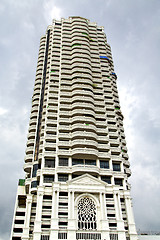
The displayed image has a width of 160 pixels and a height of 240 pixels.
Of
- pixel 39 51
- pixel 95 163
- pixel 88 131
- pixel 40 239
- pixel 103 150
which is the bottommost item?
pixel 40 239

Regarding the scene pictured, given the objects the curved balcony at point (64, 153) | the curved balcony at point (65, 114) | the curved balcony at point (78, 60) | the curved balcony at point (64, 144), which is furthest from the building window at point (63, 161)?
the curved balcony at point (78, 60)

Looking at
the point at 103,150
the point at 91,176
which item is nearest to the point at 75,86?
the point at 103,150

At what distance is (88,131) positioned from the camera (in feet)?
221

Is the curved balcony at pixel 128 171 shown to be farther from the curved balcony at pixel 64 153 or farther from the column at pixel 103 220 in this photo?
the curved balcony at pixel 64 153

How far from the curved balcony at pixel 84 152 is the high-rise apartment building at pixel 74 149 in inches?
10.7

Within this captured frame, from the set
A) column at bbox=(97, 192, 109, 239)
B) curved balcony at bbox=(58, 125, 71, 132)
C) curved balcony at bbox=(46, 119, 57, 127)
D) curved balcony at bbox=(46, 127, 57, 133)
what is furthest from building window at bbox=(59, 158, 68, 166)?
column at bbox=(97, 192, 109, 239)

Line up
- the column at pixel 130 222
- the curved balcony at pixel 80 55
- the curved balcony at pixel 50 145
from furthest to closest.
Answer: the curved balcony at pixel 80 55
the curved balcony at pixel 50 145
the column at pixel 130 222

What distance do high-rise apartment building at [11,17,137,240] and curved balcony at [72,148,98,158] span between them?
27 centimetres

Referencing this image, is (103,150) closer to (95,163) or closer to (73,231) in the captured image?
(95,163)

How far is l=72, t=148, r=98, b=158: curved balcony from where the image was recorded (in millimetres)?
60500

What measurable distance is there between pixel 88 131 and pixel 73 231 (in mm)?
28165

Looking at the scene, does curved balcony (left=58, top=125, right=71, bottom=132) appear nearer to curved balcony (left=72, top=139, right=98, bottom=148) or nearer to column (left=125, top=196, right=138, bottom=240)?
curved balcony (left=72, top=139, right=98, bottom=148)

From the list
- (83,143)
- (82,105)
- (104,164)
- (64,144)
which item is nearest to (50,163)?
(64,144)

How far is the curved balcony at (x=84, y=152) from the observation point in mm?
60500
